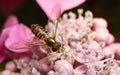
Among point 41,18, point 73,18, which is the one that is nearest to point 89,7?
point 41,18

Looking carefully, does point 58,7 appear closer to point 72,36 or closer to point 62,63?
point 72,36

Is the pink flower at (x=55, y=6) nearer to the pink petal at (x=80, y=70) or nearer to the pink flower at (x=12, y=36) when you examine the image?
the pink flower at (x=12, y=36)

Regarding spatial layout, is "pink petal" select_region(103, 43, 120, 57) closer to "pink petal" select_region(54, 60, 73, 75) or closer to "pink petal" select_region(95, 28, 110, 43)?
"pink petal" select_region(95, 28, 110, 43)

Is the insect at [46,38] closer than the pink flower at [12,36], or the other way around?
the insect at [46,38]

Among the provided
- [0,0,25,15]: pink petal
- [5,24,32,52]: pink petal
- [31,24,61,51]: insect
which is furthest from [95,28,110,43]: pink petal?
[0,0,25,15]: pink petal

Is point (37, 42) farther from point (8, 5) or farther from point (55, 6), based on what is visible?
point (8, 5)

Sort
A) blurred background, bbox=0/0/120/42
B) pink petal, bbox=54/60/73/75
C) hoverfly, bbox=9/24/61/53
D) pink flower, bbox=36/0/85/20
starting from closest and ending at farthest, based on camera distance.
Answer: pink petal, bbox=54/60/73/75 < hoverfly, bbox=9/24/61/53 < pink flower, bbox=36/0/85/20 < blurred background, bbox=0/0/120/42

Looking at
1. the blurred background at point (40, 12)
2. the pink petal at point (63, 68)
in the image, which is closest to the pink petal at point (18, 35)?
the pink petal at point (63, 68)

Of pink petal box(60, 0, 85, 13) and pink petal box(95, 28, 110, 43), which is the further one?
pink petal box(60, 0, 85, 13)
